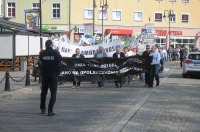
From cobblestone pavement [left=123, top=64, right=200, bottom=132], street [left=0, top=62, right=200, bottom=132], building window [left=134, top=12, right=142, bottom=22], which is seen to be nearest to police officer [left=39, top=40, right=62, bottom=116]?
street [left=0, top=62, right=200, bottom=132]

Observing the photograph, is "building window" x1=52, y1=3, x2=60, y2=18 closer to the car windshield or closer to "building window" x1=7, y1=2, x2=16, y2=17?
"building window" x1=7, y1=2, x2=16, y2=17

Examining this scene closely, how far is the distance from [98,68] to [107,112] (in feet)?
25.0

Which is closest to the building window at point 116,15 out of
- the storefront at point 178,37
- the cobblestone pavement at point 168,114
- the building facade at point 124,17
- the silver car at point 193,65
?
the building facade at point 124,17

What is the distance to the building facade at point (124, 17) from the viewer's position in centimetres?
6019

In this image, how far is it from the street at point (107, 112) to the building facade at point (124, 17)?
41.2 meters

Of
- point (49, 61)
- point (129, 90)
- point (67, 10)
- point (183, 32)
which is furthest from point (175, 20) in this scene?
point (49, 61)

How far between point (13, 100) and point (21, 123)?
15.6 ft

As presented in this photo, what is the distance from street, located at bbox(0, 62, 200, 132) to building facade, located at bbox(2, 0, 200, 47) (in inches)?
1624

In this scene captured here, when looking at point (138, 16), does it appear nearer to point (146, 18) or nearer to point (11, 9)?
point (146, 18)

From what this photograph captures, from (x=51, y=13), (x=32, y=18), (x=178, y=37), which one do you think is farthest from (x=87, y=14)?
(x=32, y=18)

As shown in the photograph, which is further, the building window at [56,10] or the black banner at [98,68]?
the building window at [56,10]

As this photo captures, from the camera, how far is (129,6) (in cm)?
6412

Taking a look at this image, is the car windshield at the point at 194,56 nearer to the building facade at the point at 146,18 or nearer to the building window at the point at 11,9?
the building facade at the point at 146,18

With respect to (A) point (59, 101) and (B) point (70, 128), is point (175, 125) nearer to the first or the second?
(B) point (70, 128)
